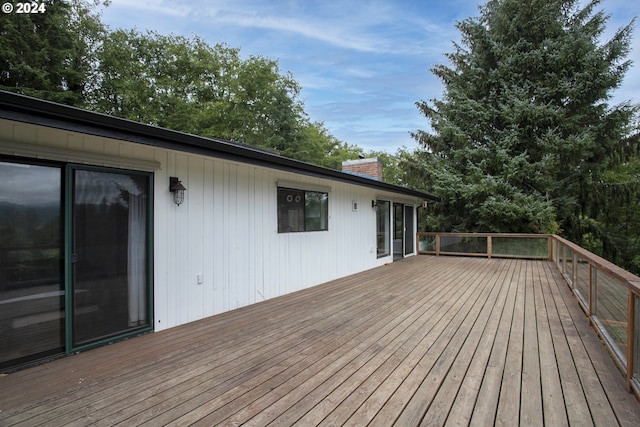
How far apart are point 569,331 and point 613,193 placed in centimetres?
1073

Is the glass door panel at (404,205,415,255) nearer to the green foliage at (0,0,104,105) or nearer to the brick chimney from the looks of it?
the brick chimney

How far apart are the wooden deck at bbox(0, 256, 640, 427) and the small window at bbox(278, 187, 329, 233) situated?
1.63 m

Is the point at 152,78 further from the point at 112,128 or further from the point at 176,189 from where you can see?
the point at 112,128

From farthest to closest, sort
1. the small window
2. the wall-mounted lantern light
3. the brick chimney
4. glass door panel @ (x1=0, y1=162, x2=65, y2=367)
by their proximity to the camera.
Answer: the brick chimney, the small window, the wall-mounted lantern light, glass door panel @ (x1=0, y1=162, x2=65, y2=367)

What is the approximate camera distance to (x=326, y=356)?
292 centimetres

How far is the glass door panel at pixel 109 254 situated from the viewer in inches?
119

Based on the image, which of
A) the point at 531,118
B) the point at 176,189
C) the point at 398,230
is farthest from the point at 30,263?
the point at 531,118

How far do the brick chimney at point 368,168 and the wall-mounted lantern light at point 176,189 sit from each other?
25.2 ft

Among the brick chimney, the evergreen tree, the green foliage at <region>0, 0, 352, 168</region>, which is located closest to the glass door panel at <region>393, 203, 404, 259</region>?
the brick chimney

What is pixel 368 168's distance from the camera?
1144cm

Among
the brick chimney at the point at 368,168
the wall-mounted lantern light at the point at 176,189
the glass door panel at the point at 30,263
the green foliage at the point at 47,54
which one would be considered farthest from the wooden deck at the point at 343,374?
the green foliage at the point at 47,54

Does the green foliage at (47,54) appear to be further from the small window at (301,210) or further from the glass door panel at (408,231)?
the glass door panel at (408,231)

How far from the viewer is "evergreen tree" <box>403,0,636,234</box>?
33.7ft

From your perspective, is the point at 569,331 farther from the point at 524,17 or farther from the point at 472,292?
the point at 524,17
